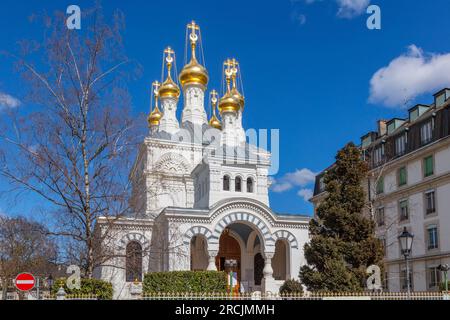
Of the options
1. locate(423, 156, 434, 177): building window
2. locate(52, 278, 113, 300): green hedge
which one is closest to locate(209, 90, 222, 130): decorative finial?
locate(423, 156, 434, 177): building window

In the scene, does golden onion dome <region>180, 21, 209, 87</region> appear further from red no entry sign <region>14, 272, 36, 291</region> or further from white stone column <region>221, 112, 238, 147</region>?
red no entry sign <region>14, 272, 36, 291</region>

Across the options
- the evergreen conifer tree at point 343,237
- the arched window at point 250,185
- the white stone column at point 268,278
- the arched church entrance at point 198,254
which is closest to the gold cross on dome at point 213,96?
the arched window at point 250,185

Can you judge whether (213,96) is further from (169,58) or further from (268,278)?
(268,278)

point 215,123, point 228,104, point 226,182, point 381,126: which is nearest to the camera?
point 226,182

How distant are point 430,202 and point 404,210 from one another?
2.80 metres

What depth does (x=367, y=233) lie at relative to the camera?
2069 cm

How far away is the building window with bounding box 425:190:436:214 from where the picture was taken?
114ft

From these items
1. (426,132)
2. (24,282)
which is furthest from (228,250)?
(24,282)

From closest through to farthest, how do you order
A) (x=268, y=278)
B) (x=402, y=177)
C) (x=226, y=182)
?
(x=268, y=278)
(x=226, y=182)
(x=402, y=177)

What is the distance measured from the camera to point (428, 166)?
116ft

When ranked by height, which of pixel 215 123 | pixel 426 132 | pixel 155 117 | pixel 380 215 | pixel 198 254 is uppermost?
pixel 155 117

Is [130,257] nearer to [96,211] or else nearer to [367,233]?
[96,211]
